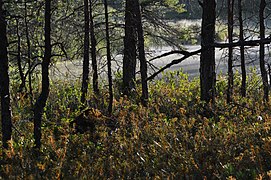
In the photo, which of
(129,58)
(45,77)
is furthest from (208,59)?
(45,77)

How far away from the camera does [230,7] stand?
1281cm

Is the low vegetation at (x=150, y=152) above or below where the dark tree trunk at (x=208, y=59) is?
below

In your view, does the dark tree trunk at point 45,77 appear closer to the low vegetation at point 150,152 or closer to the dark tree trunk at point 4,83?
the low vegetation at point 150,152

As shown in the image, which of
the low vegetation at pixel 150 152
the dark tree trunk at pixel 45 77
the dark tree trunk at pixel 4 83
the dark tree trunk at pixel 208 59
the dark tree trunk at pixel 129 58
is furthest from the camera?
the dark tree trunk at pixel 129 58

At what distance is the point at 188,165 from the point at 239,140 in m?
1.29

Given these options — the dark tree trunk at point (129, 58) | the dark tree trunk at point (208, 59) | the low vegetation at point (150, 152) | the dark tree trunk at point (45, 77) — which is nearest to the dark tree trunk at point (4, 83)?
the low vegetation at point (150, 152)

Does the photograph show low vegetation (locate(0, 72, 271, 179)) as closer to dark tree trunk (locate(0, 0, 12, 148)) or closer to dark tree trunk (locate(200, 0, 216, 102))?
dark tree trunk (locate(0, 0, 12, 148))

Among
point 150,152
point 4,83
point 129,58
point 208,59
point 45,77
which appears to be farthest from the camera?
point 129,58

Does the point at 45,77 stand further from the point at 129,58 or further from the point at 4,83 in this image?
the point at 129,58

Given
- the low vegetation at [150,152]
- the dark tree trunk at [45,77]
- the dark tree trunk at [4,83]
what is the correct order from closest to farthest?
the low vegetation at [150,152]
the dark tree trunk at [45,77]
the dark tree trunk at [4,83]

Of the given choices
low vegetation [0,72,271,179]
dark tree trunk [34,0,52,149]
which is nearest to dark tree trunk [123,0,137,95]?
low vegetation [0,72,271,179]

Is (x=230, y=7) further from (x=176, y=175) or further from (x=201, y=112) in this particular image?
(x=176, y=175)

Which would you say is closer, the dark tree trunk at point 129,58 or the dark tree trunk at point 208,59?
the dark tree trunk at point 208,59

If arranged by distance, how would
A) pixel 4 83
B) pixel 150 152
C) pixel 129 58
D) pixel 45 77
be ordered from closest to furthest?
pixel 150 152 → pixel 45 77 → pixel 4 83 → pixel 129 58
